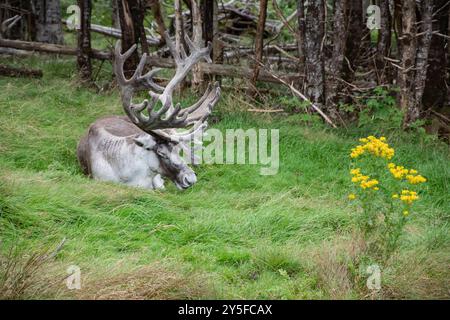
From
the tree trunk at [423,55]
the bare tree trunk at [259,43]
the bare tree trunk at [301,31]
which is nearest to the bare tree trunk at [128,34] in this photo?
the bare tree trunk at [259,43]

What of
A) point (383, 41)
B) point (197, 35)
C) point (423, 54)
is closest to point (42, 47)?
point (197, 35)

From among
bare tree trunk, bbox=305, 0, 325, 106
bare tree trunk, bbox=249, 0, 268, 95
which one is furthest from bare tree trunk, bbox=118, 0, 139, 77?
bare tree trunk, bbox=305, 0, 325, 106

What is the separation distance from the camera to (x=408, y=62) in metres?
9.12

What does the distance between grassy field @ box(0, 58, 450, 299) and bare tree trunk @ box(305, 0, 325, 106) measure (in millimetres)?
653

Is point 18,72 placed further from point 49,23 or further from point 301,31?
point 301,31

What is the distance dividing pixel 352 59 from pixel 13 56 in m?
6.13

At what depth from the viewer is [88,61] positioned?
11.2m

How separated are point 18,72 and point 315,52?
4.75 meters

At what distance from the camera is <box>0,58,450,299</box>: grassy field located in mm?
4945

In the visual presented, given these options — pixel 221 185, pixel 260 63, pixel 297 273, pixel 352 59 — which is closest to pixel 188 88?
pixel 260 63

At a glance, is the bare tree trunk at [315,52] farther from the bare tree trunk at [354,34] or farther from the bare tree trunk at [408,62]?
the bare tree trunk at [408,62]

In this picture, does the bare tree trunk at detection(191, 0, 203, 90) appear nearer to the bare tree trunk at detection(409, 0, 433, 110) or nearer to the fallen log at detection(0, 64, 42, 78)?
the fallen log at detection(0, 64, 42, 78)

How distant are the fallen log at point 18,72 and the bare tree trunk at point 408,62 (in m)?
5.61

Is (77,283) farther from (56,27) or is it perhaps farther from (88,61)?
(56,27)
